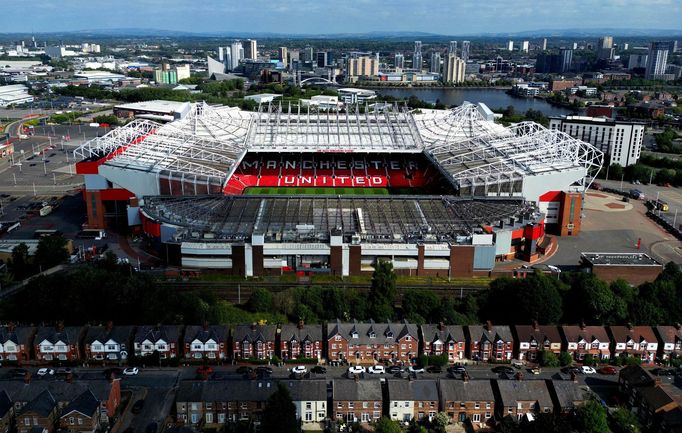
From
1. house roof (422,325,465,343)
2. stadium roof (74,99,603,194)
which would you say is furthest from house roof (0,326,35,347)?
stadium roof (74,99,603,194)

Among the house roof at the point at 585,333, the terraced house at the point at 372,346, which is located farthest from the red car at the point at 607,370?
the terraced house at the point at 372,346

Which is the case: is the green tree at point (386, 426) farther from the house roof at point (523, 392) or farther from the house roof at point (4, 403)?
the house roof at point (4, 403)

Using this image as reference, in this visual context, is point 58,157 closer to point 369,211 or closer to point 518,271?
point 369,211

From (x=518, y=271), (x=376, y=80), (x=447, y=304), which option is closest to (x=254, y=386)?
(x=447, y=304)

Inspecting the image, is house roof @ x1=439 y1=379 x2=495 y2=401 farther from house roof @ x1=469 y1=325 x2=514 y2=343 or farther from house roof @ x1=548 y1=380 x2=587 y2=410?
house roof @ x1=469 y1=325 x2=514 y2=343

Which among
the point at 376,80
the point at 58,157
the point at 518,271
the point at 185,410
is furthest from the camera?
the point at 376,80

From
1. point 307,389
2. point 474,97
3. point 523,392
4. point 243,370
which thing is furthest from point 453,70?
point 307,389
